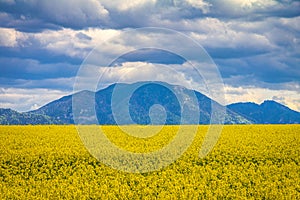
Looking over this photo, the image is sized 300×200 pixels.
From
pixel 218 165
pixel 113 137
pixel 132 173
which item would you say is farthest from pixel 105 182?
pixel 113 137

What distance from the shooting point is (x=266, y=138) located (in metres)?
33.4

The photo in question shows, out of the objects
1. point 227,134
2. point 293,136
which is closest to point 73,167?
point 227,134

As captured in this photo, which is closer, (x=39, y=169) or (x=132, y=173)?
(x=132, y=173)

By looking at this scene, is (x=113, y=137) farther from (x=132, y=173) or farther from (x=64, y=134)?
(x=132, y=173)

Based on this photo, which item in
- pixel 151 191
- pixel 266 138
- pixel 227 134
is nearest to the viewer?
pixel 151 191

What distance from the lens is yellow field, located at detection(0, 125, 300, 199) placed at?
2083 centimetres

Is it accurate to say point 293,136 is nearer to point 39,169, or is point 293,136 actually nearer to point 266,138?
point 266,138

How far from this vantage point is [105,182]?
2244 centimetres

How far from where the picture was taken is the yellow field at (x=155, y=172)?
20.8 m

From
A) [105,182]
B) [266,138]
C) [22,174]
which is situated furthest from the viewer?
[266,138]

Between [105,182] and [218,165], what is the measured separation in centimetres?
672

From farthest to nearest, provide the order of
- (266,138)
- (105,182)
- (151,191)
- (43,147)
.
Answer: (266,138)
(43,147)
(105,182)
(151,191)

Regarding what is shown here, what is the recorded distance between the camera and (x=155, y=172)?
24.0 m

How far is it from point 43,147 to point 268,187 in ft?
48.6
